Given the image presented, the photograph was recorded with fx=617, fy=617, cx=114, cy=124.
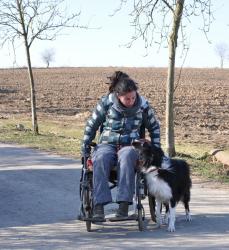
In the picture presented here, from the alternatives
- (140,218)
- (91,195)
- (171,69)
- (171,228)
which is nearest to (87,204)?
(91,195)

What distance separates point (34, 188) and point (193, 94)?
23.3 m

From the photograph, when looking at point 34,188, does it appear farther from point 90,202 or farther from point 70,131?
point 70,131

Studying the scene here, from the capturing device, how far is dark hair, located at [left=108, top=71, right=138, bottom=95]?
692cm

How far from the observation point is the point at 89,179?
22.7ft

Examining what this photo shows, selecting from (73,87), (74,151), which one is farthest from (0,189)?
(73,87)

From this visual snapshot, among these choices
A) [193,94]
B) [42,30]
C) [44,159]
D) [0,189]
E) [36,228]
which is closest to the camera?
[36,228]

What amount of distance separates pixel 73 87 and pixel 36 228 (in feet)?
105

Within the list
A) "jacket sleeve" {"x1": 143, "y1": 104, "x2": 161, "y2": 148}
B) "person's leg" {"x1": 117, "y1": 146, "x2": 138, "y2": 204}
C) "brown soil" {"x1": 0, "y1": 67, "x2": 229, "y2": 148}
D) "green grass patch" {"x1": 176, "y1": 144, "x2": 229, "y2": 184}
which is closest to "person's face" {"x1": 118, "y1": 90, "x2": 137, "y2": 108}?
"jacket sleeve" {"x1": 143, "y1": 104, "x2": 161, "y2": 148}

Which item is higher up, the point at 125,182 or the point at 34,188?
the point at 125,182

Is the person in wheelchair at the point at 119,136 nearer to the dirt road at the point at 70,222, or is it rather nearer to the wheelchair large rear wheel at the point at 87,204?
the wheelchair large rear wheel at the point at 87,204

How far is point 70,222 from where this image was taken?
7.32 metres

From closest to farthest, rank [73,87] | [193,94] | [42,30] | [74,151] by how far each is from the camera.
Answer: [74,151] < [42,30] < [193,94] < [73,87]

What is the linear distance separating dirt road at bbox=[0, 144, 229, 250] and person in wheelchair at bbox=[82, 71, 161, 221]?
0.34 metres

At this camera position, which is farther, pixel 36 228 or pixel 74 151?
pixel 74 151
